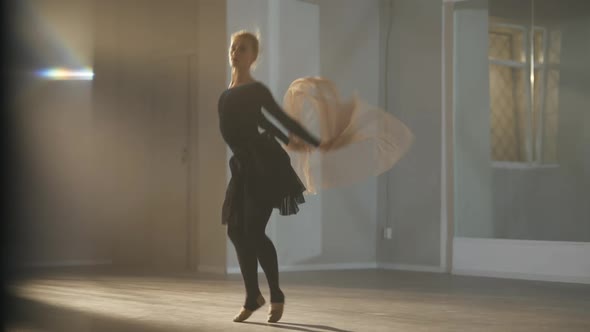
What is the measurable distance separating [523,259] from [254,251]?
3.61 metres

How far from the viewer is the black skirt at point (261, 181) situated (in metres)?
4.16

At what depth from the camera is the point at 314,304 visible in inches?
199

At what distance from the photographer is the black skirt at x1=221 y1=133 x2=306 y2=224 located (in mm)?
4160

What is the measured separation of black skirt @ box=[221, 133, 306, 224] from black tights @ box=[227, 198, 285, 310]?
0.14 feet

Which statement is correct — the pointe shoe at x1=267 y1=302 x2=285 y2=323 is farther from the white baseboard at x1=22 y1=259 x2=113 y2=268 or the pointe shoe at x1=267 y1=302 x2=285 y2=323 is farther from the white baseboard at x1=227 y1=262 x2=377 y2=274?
the white baseboard at x1=22 y1=259 x2=113 y2=268

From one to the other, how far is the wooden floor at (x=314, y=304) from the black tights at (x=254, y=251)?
149mm

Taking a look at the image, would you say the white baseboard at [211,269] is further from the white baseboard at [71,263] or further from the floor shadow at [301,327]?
the floor shadow at [301,327]

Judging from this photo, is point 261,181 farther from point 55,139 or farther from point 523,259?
point 55,139

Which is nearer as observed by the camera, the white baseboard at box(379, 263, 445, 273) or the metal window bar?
the metal window bar

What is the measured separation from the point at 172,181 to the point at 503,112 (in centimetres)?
318

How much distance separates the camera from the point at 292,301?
520cm

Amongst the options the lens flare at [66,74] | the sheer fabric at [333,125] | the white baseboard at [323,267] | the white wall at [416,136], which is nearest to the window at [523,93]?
the white wall at [416,136]

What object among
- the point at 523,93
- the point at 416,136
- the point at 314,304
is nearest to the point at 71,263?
the point at 416,136

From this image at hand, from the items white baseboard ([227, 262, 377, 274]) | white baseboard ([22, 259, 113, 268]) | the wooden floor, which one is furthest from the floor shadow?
white baseboard ([22, 259, 113, 268])
